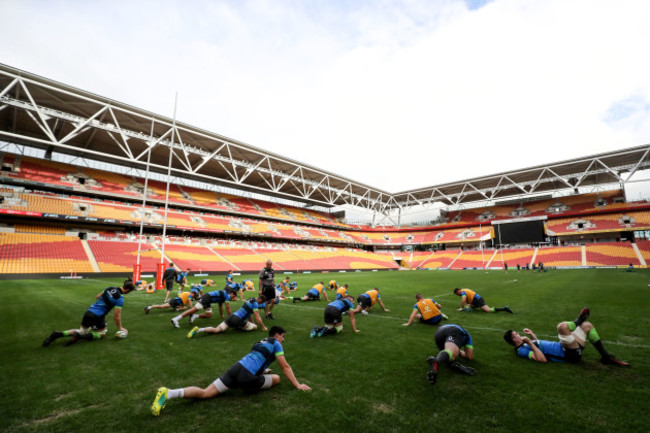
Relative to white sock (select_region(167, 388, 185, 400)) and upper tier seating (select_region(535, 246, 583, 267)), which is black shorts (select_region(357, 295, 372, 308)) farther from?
upper tier seating (select_region(535, 246, 583, 267))

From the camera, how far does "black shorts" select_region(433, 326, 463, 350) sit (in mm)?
5055

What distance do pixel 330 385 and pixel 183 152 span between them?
135 feet

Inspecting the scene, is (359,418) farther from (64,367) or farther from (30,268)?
(30,268)

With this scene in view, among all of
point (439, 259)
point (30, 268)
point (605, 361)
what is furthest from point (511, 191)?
point (30, 268)

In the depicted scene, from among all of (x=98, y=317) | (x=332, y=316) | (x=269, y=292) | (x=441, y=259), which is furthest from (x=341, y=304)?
(x=441, y=259)

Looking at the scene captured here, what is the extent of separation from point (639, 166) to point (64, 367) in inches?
2449

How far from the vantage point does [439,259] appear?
50344 mm

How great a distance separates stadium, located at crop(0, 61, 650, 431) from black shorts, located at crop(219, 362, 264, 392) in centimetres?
22

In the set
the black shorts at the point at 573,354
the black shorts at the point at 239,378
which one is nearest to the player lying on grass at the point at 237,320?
the black shorts at the point at 239,378

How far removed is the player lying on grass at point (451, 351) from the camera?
4.41 meters

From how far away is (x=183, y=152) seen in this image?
3844 cm

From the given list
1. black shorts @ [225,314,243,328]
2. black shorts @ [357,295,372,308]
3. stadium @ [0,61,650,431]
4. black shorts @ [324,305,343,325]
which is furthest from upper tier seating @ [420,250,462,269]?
black shorts @ [225,314,243,328]

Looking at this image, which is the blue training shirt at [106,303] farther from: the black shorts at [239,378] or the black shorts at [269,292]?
the black shorts at [239,378]

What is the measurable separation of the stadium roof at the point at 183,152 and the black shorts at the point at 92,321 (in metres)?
15.2
